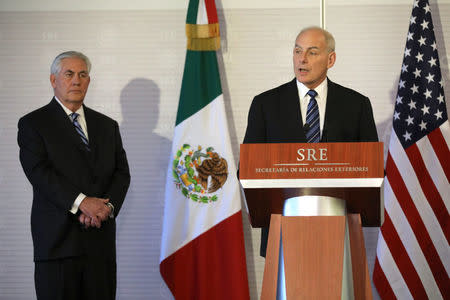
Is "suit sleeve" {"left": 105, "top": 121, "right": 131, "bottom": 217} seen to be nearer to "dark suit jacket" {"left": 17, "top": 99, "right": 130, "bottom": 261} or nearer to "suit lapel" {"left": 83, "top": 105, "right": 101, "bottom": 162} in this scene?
"dark suit jacket" {"left": 17, "top": 99, "right": 130, "bottom": 261}

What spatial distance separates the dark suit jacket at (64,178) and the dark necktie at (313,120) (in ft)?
3.84

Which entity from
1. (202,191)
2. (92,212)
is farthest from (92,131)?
(202,191)

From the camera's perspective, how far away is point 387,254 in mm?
4242

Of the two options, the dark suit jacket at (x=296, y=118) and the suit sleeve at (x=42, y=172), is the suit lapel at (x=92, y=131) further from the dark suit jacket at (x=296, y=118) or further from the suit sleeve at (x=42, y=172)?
the dark suit jacket at (x=296, y=118)

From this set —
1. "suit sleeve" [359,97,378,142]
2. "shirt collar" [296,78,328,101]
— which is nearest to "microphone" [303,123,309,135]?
"shirt collar" [296,78,328,101]

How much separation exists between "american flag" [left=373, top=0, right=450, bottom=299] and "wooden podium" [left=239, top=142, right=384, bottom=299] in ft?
7.30

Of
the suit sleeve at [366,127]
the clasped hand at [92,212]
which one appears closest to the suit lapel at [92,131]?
the clasped hand at [92,212]

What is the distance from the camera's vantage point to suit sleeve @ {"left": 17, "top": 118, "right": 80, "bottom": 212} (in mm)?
3127

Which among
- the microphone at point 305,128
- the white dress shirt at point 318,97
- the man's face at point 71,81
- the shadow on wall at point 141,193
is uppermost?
the man's face at point 71,81

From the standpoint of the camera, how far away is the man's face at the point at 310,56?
9.59 ft

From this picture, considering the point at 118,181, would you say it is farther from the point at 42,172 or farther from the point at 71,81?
the point at 71,81

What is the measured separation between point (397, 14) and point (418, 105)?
0.80 meters

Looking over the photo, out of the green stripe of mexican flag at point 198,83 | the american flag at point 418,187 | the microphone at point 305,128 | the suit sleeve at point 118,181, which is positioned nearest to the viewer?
the microphone at point 305,128

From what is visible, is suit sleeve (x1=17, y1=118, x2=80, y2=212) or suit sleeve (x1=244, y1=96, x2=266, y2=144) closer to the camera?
suit sleeve (x1=244, y1=96, x2=266, y2=144)
